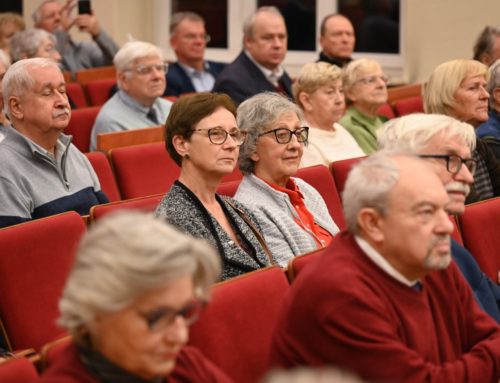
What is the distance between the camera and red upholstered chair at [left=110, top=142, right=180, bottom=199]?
3680mm

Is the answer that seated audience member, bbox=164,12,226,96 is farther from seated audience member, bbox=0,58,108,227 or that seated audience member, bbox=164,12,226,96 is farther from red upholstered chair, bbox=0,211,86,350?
red upholstered chair, bbox=0,211,86,350

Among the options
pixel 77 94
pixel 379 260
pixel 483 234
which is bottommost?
pixel 483 234

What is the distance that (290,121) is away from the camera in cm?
318

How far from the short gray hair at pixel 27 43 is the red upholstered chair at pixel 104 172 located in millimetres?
2389

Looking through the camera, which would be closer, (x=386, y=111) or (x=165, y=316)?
(x=165, y=316)

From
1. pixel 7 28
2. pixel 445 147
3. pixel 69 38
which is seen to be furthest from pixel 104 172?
pixel 69 38

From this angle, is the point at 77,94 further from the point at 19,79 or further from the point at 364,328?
the point at 364,328

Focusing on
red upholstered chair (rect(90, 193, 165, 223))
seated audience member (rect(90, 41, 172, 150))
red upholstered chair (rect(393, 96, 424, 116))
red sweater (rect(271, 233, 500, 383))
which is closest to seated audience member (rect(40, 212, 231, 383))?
red sweater (rect(271, 233, 500, 383))

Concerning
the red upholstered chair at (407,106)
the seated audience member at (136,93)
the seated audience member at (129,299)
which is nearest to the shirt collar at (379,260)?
the seated audience member at (129,299)

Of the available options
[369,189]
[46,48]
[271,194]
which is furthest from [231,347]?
[46,48]

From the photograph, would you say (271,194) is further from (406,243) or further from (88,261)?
(88,261)

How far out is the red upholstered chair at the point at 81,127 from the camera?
4887mm

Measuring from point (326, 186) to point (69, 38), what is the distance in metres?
4.41

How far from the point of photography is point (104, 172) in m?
3.64
